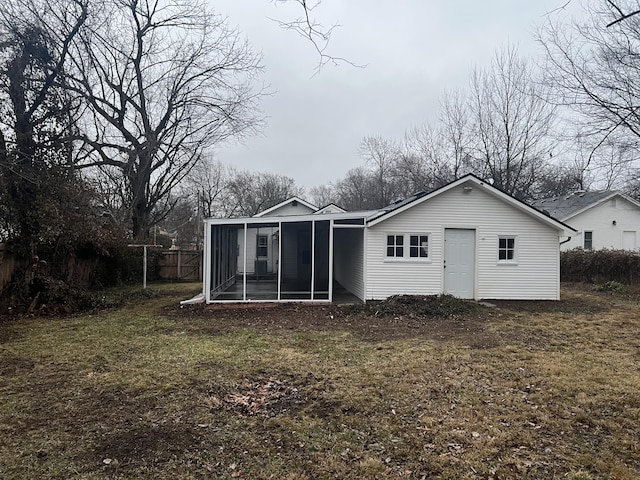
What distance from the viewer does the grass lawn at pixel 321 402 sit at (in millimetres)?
3342

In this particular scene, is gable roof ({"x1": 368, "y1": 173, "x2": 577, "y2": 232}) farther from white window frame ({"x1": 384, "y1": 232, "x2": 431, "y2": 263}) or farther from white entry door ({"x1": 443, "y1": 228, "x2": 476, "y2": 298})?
white entry door ({"x1": 443, "y1": 228, "x2": 476, "y2": 298})

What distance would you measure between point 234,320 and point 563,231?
9819 mm

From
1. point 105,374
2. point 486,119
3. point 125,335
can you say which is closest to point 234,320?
point 125,335

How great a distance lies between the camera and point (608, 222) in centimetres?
2470

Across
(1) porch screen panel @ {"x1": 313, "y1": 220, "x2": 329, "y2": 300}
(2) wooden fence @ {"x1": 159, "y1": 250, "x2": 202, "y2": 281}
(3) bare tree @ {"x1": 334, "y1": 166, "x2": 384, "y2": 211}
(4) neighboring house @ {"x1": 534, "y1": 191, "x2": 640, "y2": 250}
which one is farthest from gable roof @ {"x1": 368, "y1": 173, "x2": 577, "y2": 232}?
(3) bare tree @ {"x1": 334, "y1": 166, "x2": 384, "y2": 211}

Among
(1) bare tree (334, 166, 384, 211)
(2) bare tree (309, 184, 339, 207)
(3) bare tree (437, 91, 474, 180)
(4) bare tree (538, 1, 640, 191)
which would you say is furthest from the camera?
(2) bare tree (309, 184, 339, 207)

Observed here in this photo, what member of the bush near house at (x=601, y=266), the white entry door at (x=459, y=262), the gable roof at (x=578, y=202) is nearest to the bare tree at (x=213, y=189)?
the gable roof at (x=578, y=202)

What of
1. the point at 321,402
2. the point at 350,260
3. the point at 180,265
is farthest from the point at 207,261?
the point at 180,265

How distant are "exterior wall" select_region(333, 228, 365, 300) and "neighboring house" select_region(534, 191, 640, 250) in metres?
15.1

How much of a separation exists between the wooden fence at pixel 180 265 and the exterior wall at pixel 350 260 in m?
7.12

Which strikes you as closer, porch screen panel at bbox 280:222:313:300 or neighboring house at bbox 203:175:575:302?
neighboring house at bbox 203:175:575:302

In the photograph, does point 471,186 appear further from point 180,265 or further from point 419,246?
point 180,265

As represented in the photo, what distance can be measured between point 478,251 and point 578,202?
17144 mm

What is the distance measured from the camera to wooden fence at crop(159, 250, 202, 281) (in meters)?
20.4
